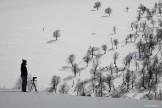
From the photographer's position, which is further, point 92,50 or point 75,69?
point 92,50

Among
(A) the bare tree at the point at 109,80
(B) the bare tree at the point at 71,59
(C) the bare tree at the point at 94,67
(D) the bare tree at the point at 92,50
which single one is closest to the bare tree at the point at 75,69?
(B) the bare tree at the point at 71,59

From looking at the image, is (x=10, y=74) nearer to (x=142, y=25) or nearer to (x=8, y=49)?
(x=8, y=49)

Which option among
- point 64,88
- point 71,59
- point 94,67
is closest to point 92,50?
point 71,59

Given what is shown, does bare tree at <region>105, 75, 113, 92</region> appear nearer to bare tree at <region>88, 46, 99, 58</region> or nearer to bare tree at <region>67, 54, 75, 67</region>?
bare tree at <region>67, 54, 75, 67</region>

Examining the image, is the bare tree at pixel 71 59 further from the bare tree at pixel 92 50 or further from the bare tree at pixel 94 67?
the bare tree at pixel 92 50

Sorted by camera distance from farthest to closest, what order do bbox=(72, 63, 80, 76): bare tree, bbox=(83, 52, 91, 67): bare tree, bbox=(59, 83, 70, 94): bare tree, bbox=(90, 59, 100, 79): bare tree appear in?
bbox=(83, 52, 91, 67): bare tree
bbox=(72, 63, 80, 76): bare tree
bbox=(90, 59, 100, 79): bare tree
bbox=(59, 83, 70, 94): bare tree

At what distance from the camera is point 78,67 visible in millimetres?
159125

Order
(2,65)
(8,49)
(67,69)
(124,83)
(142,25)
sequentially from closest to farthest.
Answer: (124,83) < (2,65) < (67,69) < (8,49) < (142,25)

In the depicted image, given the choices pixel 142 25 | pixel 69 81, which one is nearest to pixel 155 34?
pixel 142 25

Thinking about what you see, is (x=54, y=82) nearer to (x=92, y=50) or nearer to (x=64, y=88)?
(x=64, y=88)

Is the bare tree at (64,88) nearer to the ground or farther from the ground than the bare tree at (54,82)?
nearer to the ground

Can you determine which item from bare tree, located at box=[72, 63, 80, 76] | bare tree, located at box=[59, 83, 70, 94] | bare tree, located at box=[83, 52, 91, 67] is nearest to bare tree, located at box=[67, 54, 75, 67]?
bare tree, located at box=[72, 63, 80, 76]

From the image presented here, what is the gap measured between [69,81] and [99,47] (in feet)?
149

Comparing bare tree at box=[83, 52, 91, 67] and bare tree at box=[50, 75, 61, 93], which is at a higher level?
bare tree at box=[83, 52, 91, 67]
